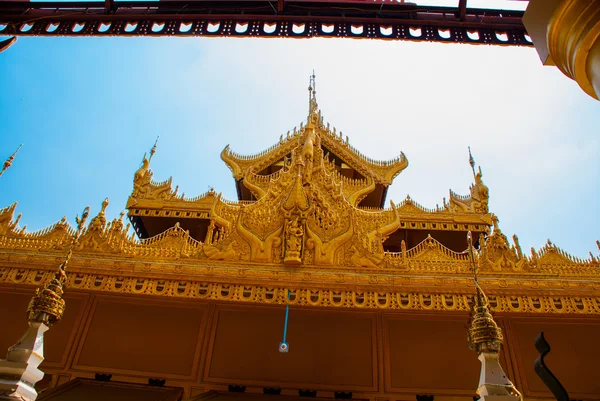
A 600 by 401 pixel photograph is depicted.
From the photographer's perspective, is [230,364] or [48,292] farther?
[230,364]

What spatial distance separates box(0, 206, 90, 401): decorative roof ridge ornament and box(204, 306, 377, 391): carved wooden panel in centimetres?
311

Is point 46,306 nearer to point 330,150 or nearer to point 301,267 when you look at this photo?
point 301,267

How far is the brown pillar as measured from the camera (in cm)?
253

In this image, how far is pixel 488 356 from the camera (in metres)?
3.47

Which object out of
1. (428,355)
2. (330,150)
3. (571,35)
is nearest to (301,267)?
(428,355)

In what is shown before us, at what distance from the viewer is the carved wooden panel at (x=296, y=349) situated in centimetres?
625

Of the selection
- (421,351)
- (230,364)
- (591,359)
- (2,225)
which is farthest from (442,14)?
(2,225)

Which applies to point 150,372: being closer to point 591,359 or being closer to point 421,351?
point 421,351

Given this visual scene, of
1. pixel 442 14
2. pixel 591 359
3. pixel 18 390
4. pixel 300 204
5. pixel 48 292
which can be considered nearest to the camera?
pixel 18 390

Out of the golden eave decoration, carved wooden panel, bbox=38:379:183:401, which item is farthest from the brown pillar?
carved wooden panel, bbox=38:379:183:401

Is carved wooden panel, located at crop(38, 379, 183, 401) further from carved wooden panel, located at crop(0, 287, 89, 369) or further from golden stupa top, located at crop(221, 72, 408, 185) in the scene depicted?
golden stupa top, located at crop(221, 72, 408, 185)

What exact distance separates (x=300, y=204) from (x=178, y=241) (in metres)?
2.29

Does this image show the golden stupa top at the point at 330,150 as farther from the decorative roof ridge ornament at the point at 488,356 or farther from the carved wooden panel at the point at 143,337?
the decorative roof ridge ornament at the point at 488,356

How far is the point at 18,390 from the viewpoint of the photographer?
129 inches
